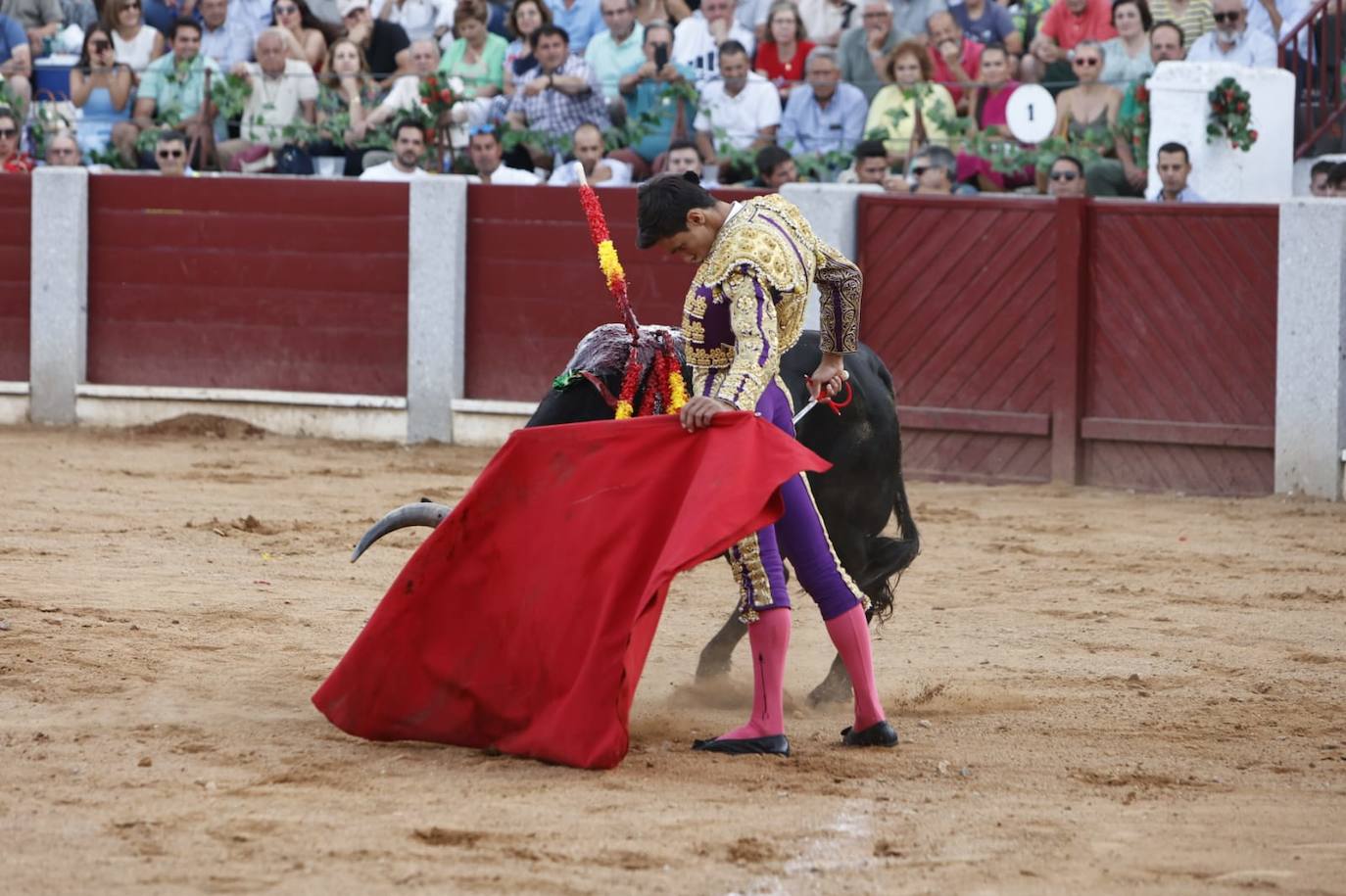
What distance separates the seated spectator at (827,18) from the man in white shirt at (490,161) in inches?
63.9

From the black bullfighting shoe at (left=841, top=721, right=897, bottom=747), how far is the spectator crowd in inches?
188

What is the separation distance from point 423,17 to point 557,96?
1627 millimetres

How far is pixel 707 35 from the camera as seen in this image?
31.9 feet

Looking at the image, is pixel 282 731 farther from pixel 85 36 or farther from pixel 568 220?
pixel 85 36

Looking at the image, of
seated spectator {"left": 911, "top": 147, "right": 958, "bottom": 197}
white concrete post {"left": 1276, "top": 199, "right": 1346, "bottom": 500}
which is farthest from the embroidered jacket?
seated spectator {"left": 911, "top": 147, "right": 958, "bottom": 197}

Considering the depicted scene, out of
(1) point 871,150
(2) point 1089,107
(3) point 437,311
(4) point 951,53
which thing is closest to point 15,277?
(3) point 437,311

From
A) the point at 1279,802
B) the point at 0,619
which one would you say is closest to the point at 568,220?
the point at 0,619

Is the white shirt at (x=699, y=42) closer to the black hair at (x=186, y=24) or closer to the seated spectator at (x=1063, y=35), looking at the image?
the seated spectator at (x=1063, y=35)

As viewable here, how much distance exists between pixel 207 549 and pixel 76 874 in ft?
10.5

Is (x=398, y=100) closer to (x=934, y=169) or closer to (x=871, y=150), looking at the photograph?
(x=871, y=150)

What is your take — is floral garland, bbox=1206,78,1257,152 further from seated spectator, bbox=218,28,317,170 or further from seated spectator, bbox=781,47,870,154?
seated spectator, bbox=218,28,317,170

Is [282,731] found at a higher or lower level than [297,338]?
lower

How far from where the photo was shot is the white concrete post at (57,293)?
9180 mm

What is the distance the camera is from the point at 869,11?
923cm
